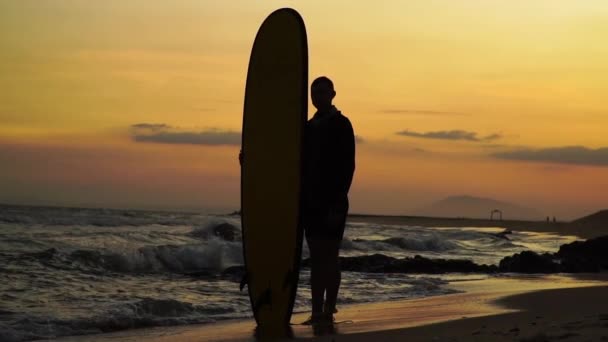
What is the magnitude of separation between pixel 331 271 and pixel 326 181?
64cm

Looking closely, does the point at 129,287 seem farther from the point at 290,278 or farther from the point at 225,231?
the point at 225,231

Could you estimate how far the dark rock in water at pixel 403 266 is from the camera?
12.2 m

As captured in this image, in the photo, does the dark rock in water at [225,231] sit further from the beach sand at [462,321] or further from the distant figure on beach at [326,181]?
the distant figure on beach at [326,181]

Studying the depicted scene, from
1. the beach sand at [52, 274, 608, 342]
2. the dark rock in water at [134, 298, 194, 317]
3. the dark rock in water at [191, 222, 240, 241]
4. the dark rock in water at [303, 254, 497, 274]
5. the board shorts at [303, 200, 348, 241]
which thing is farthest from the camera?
the dark rock in water at [191, 222, 240, 241]

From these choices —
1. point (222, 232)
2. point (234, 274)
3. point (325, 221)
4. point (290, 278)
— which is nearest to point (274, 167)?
point (325, 221)

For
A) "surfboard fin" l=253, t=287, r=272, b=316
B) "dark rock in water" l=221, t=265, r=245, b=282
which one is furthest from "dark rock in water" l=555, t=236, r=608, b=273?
"surfboard fin" l=253, t=287, r=272, b=316

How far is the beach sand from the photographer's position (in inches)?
190

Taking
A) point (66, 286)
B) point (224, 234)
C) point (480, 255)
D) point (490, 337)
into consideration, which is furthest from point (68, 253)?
point (480, 255)

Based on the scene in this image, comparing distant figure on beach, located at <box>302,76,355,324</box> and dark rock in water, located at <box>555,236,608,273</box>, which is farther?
dark rock in water, located at <box>555,236,608,273</box>

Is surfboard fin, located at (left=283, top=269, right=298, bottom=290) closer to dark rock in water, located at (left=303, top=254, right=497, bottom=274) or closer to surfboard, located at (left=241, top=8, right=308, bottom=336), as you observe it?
surfboard, located at (left=241, top=8, right=308, bottom=336)

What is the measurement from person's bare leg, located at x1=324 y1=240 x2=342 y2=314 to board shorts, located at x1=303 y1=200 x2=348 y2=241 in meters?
0.06

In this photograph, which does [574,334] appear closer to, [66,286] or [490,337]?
[490,337]

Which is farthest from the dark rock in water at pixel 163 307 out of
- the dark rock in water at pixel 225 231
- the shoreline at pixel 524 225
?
the shoreline at pixel 524 225

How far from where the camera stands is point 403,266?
12578 mm
